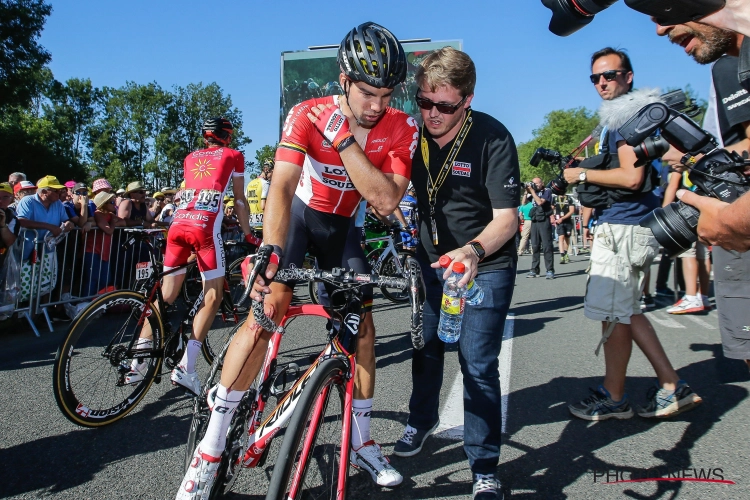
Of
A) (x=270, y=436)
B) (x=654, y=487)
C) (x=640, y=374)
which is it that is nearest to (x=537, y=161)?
(x=640, y=374)

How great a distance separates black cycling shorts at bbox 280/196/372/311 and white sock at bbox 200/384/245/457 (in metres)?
0.68

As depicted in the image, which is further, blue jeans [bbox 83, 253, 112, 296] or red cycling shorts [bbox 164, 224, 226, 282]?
blue jeans [bbox 83, 253, 112, 296]

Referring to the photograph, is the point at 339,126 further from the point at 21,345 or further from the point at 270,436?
the point at 21,345

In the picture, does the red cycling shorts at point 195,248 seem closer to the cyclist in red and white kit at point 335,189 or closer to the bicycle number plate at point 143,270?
the bicycle number plate at point 143,270

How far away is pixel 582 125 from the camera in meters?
84.4

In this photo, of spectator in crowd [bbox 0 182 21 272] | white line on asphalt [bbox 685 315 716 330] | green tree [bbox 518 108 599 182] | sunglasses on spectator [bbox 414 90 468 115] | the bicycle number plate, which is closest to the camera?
sunglasses on spectator [bbox 414 90 468 115]

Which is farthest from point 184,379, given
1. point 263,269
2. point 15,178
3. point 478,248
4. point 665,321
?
point 15,178

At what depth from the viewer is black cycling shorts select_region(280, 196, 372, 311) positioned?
9.20 ft

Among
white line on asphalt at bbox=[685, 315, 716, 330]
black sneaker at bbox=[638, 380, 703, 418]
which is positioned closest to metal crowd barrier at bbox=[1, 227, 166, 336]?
black sneaker at bbox=[638, 380, 703, 418]

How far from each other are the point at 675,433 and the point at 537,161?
2.63 m

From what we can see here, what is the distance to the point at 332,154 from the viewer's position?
2.77m

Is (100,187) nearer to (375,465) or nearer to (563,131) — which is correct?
(375,465)

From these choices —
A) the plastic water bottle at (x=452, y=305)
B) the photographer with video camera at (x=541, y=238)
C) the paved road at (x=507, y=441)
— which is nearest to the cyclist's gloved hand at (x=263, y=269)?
the plastic water bottle at (x=452, y=305)

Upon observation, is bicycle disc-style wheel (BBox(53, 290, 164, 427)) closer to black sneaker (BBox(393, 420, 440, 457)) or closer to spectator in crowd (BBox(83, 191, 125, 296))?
black sneaker (BBox(393, 420, 440, 457))
